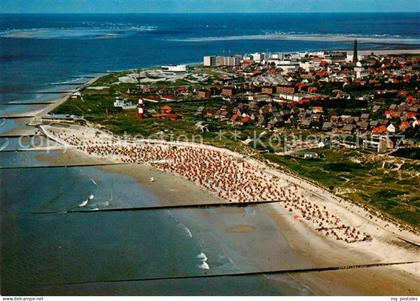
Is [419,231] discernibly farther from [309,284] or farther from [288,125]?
[288,125]

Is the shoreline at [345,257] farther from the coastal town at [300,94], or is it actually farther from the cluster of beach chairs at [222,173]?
the coastal town at [300,94]

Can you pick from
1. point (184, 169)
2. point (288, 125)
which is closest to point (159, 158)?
point (184, 169)

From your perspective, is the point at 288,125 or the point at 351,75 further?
the point at 351,75

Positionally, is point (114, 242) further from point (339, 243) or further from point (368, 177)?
point (368, 177)

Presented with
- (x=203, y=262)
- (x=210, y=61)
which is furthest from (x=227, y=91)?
(x=203, y=262)

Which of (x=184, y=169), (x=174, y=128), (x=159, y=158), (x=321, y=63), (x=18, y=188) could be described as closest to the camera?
(x=18, y=188)

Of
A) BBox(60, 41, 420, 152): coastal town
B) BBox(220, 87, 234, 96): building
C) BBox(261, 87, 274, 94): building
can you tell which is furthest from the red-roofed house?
BBox(220, 87, 234, 96): building

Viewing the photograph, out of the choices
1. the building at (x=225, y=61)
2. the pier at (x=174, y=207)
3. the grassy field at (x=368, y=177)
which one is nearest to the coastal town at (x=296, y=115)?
the grassy field at (x=368, y=177)
